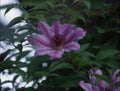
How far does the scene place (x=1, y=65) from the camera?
3.40 feet

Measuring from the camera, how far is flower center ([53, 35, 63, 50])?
1067mm

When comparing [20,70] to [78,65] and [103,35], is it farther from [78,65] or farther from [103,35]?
[103,35]

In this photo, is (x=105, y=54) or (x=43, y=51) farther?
(x=105, y=54)

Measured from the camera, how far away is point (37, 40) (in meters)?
1.01

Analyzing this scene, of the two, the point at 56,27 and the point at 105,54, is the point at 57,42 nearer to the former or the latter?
the point at 56,27

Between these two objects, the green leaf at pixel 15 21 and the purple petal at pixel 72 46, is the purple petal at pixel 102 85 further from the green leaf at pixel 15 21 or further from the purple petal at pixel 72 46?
the green leaf at pixel 15 21

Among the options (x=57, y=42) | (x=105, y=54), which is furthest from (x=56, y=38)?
(x=105, y=54)

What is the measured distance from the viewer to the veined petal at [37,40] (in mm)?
995

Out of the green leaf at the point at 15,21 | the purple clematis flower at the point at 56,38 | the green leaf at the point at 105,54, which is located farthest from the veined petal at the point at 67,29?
the green leaf at the point at 105,54

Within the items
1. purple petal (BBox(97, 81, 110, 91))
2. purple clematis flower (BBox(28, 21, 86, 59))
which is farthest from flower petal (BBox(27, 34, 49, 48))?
purple petal (BBox(97, 81, 110, 91))

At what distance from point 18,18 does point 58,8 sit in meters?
0.17

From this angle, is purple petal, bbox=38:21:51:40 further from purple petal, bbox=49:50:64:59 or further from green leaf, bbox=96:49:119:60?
green leaf, bbox=96:49:119:60

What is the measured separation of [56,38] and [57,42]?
0.02 m

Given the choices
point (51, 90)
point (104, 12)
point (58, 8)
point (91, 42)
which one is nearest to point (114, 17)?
point (104, 12)
